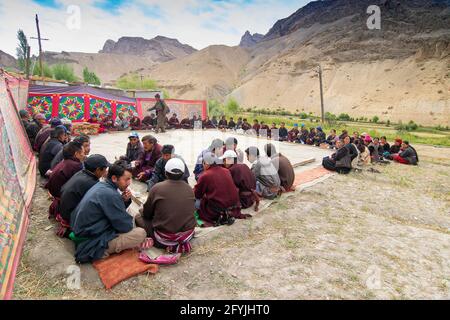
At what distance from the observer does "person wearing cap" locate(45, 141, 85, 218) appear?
152 inches

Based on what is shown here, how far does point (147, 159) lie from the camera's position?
18.6ft

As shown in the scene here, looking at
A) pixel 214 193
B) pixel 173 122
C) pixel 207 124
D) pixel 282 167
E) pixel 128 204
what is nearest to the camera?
pixel 128 204

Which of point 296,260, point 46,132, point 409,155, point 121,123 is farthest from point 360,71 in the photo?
point 296,260

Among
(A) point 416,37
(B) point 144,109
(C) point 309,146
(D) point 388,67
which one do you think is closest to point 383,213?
(C) point 309,146

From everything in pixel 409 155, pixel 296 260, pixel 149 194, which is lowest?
pixel 296 260

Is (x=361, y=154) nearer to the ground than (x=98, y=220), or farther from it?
nearer to the ground

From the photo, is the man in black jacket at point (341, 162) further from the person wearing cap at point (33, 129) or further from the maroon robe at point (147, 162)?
the person wearing cap at point (33, 129)

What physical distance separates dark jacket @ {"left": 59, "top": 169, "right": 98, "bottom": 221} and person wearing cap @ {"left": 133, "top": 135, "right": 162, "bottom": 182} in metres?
2.13

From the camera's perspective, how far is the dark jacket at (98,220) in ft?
9.92

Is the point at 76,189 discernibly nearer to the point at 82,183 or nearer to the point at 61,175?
the point at 82,183

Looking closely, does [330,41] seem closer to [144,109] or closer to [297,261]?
[144,109]

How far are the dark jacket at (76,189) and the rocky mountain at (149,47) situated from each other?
150 metres

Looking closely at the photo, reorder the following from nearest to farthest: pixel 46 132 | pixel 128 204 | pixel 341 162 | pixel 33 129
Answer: pixel 128 204 → pixel 46 132 → pixel 33 129 → pixel 341 162

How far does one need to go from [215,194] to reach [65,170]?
2056 mm
